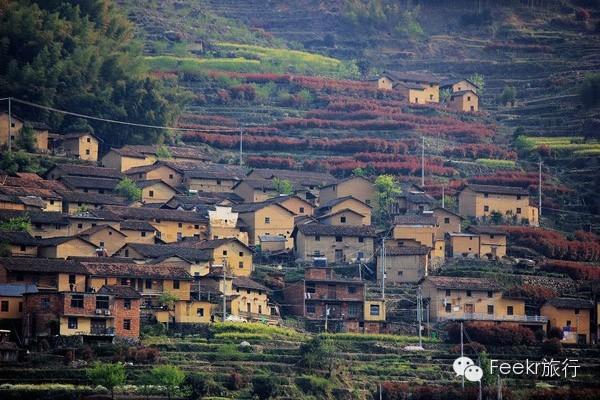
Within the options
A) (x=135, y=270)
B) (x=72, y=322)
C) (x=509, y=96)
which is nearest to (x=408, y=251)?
(x=135, y=270)

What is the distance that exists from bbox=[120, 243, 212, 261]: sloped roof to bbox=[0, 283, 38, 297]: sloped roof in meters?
7.32

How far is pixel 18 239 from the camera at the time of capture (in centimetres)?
6900

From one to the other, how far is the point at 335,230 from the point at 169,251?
8044 millimetres

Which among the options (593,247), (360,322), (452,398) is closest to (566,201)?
(593,247)

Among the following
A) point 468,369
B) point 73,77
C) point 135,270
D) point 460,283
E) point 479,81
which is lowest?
point 468,369

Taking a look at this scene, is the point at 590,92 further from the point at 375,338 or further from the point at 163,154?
the point at 375,338

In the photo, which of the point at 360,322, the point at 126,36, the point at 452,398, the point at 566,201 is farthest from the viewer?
the point at 126,36

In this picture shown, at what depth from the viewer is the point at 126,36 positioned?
103 metres

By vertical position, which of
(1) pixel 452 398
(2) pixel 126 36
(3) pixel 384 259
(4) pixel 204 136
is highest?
(2) pixel 126 36

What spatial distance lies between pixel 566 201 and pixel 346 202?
12660 mm

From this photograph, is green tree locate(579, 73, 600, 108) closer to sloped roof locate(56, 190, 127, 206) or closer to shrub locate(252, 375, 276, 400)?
sloped roof locate(56, 190, 127, 206)

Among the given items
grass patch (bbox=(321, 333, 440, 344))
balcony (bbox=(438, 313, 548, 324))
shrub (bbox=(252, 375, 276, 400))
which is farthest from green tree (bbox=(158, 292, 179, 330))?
balcony (bbox=(438, 313, 548, 324))

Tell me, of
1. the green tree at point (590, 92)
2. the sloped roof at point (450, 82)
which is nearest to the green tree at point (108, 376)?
the green tree at point (590, 92)

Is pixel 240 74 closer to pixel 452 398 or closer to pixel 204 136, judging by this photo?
pixel 204 136
